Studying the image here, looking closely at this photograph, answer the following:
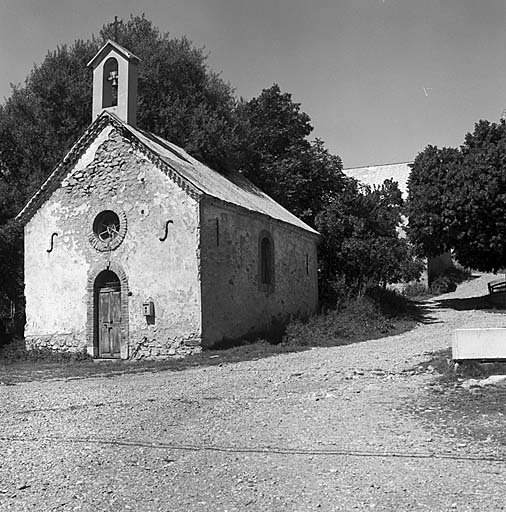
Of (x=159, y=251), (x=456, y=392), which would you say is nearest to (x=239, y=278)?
(x=159, y=251)

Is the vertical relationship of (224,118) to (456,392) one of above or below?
above

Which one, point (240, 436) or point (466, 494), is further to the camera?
point (240, 436)

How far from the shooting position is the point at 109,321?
19.2m

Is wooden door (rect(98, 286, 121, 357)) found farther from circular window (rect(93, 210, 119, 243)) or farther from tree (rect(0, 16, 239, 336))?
tree (rect(0, 16, 239, 336))

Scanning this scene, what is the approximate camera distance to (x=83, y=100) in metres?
27.9

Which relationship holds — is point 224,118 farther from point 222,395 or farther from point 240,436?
point 240,436

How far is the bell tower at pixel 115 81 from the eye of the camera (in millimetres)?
20341

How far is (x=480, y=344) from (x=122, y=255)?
11.2 m

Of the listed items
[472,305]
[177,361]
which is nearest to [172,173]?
[177,361]

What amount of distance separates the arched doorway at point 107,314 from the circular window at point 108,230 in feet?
2.68

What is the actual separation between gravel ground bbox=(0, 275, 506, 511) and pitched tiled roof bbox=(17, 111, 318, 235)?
769 centimetres

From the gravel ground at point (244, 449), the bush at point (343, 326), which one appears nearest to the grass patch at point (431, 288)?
the bush at point (343, 326)

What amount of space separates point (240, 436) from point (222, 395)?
2.94 meters

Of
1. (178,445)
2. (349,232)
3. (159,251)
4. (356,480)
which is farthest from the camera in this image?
(349,232)
